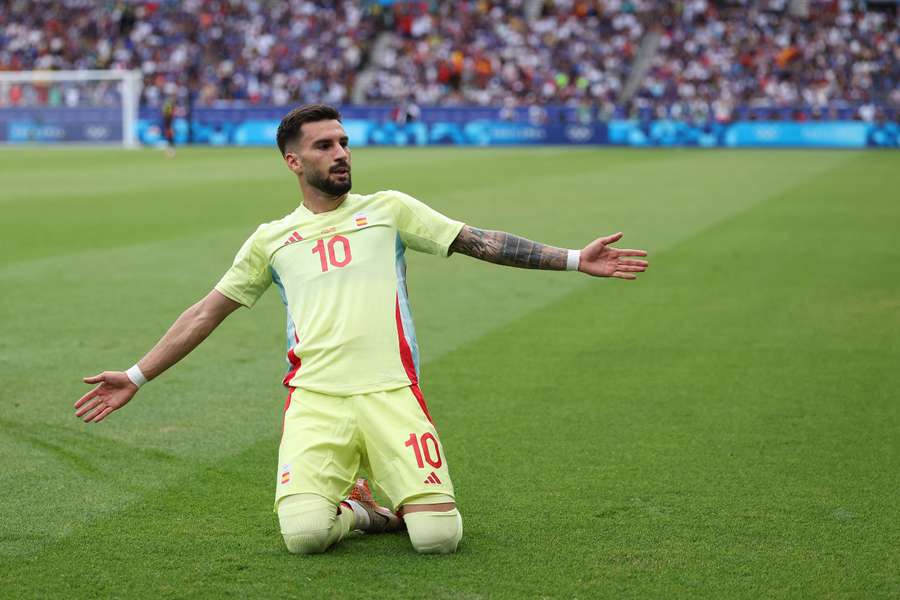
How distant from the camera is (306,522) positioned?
479 centimetres

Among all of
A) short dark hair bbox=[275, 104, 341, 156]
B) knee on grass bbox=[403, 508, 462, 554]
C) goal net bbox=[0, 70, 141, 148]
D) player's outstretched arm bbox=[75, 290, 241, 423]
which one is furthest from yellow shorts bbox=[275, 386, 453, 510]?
goal net bbox=[0, 70, 141, 148]

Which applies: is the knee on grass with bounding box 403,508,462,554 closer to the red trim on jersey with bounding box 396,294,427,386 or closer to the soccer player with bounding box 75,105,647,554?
the soccer player with bounding box 75,105,647,554

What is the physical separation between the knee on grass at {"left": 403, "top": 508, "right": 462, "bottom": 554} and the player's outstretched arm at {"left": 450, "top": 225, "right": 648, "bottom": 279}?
3.53ft

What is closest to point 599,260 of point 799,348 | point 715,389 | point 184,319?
point 184,319

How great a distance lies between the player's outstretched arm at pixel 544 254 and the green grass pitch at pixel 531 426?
3.58ft

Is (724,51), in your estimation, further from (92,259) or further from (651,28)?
(92,259)


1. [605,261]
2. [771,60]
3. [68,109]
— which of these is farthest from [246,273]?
[68,109]

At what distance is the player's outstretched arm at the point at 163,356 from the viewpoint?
200 inches

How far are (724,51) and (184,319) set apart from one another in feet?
142

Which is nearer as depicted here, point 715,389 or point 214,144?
point 715,389

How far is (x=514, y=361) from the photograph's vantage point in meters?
8.99

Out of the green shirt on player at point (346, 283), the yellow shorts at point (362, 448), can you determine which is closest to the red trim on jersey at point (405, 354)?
the green shirt on player at point (346, 283)

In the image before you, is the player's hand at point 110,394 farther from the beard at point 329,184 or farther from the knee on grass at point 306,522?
the beard at point 329,184

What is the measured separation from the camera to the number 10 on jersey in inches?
204
